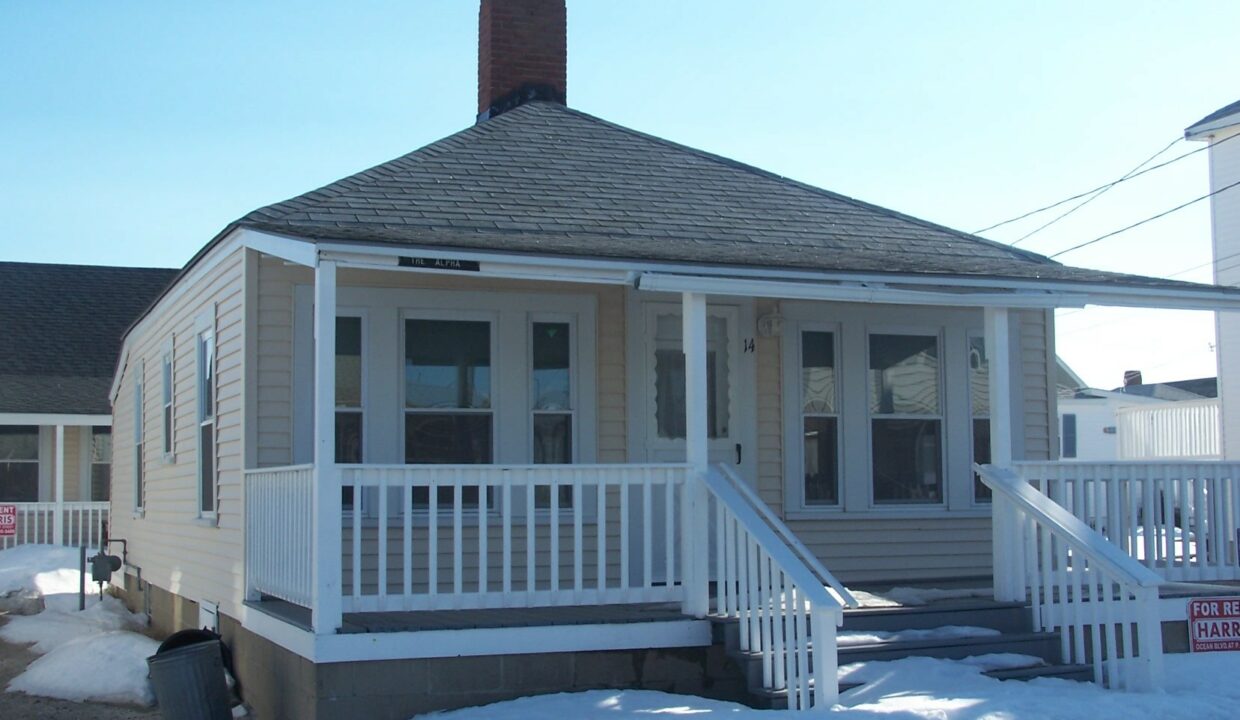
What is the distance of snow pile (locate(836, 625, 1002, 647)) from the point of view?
8.88m

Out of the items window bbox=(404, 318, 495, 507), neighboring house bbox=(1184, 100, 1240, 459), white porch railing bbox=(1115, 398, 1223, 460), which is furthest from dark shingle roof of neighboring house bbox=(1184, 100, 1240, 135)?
window bbox=(404, 318, 495, 507)

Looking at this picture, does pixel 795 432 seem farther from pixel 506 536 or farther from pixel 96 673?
pixel 96 673

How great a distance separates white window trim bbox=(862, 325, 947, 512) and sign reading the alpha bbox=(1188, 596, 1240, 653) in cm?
259

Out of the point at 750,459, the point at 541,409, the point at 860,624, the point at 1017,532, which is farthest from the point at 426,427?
the point at 1017,532

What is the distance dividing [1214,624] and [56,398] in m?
19.1

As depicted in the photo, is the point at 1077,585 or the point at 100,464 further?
the point at 100,464

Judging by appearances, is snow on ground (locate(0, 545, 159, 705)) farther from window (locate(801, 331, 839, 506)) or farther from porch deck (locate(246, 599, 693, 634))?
window (locate(801, 331, 839, 506))

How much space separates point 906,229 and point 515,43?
4.72 meters

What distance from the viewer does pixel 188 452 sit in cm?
1288

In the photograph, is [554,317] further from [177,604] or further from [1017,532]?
[177,604]

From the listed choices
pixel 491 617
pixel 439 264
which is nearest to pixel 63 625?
pixel 491 617

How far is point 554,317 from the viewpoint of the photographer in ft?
35.9

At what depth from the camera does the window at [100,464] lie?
2406 centimetres

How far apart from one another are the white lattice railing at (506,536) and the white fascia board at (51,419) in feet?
44.2
